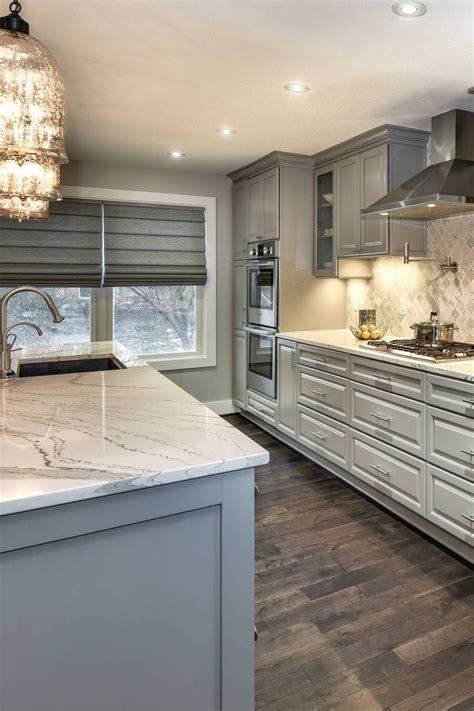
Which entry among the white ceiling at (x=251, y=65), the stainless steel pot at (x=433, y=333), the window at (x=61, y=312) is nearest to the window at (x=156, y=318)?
the window at (x=61, y=312)

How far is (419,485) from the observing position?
266cm

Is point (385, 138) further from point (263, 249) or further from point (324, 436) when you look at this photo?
point (324, 436)

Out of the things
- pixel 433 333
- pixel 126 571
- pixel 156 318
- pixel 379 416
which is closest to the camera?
pixel 126 571

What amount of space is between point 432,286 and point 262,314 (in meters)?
1.50

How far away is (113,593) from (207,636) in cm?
26

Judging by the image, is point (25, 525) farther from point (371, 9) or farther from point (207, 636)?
point (371, 9)

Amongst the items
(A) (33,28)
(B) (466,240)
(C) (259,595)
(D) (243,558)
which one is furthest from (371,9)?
(C) (259,595)

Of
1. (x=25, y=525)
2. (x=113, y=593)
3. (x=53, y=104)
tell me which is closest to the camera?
(x=25, y=525)

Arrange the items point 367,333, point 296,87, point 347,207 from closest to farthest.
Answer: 1. point 296,87
2. point 367,333
3. point 347,207

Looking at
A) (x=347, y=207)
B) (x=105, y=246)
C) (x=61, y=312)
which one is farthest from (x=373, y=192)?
(x=61, y=312)

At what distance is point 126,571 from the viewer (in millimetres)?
1087

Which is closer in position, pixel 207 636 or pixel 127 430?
pixel 207 636

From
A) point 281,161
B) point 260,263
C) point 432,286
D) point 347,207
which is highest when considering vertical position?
point 281,161

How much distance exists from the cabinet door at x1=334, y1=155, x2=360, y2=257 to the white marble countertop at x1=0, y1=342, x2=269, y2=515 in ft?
7.69
